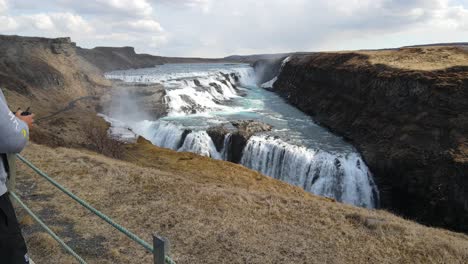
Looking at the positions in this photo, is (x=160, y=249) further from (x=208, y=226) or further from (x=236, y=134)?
(x=236, y=134)

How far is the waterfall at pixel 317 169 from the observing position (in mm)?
21453

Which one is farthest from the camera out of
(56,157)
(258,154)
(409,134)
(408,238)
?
(258,154)

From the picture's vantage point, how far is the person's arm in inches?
110

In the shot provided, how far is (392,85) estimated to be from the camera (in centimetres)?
2678

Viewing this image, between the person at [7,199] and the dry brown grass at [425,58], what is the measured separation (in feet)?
89.7

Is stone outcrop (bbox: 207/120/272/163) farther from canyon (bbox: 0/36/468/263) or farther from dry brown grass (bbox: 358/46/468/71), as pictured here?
dry brown grass (bbox: 358/46/468/71)

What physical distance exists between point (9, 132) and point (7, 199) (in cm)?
59

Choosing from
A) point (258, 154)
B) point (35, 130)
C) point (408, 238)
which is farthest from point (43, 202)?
point (258, 154)

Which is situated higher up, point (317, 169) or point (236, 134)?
point (236, 134)

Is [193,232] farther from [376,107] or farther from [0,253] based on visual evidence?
[376,107]

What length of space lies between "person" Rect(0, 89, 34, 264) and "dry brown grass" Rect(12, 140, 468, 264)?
3.32 meters

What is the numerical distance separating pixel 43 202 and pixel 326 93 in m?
31.0

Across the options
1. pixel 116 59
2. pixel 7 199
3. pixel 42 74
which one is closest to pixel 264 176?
pixel 7 199

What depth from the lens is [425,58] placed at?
29.1 meters
